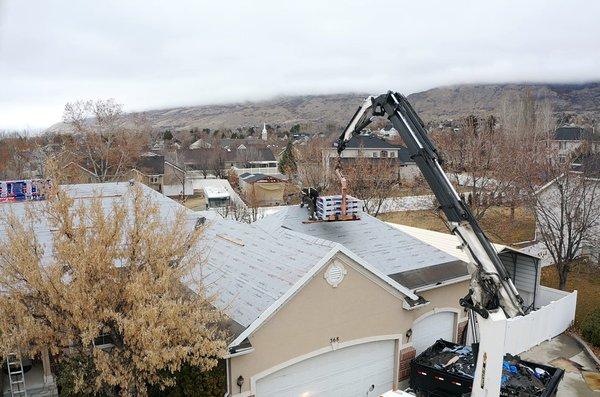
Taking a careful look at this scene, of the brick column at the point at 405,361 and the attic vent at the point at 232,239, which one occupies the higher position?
the attic vent at the point at 232,239

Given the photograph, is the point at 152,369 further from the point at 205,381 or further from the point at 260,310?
the point at 260,310

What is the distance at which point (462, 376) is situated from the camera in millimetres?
13070

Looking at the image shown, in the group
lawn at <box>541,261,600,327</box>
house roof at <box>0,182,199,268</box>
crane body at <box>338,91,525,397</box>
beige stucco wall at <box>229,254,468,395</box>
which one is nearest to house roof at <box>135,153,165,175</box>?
house roof at <box>0,182,199,268</box>

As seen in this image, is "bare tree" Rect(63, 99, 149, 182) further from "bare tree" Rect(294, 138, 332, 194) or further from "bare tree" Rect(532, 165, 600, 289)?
"bare tree" Rect(532, 165, 600, 289)

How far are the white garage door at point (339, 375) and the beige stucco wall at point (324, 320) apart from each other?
1.46ft

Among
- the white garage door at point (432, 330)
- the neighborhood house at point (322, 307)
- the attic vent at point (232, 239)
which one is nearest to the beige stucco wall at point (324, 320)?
the neighborhood house at point (322, 307)

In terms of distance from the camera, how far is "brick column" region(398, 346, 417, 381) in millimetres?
14258

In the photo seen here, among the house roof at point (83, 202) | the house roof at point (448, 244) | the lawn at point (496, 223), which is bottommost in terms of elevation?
the lawn at point (496, 223)

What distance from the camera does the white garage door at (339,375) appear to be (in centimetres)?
1178

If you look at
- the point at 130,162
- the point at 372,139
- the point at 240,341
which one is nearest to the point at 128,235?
the point at 240,341

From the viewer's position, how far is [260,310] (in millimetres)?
10938

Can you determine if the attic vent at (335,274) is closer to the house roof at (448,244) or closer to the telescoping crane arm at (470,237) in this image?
the telescoping crane arm at (470,237)

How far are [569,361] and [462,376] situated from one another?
6901 millimetres

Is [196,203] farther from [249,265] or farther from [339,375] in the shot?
[339,375]
